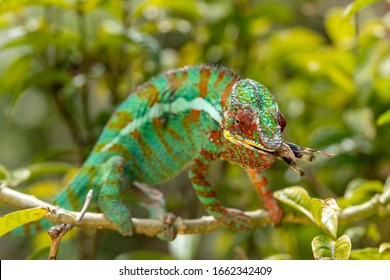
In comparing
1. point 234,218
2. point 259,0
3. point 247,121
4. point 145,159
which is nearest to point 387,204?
point 234,218

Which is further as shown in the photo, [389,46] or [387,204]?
[389,46]

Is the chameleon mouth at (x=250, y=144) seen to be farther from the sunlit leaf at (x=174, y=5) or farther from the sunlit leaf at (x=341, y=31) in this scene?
the sunlit leaf at (x=341, y=31)

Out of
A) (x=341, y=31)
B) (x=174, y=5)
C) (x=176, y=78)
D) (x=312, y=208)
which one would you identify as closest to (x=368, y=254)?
(x=312, y=208)

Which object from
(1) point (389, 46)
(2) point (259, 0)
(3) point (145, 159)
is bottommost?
(3) point (145, 159)

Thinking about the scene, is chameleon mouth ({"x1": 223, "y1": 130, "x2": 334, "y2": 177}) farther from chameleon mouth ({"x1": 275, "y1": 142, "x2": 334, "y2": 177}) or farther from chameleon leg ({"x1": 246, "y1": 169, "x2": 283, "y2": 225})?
chameleon leg ({"x1": 246, "y1": 169, "x2": 283, "y2": 225})

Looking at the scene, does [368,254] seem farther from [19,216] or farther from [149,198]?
[19,216]

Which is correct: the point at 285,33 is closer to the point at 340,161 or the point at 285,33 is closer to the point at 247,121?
the point at 340,161
